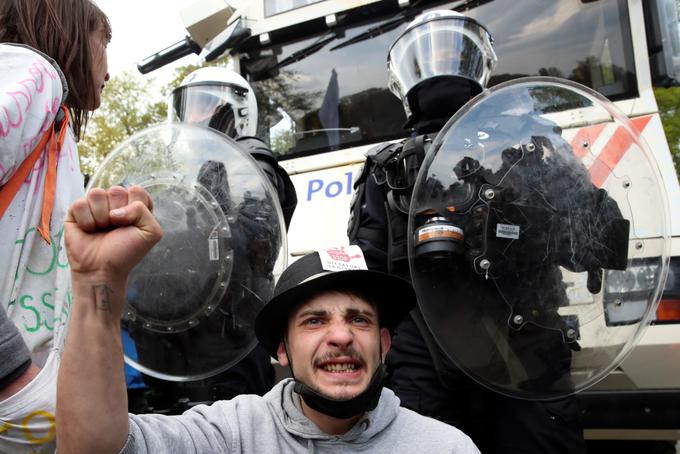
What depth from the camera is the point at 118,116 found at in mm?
17875

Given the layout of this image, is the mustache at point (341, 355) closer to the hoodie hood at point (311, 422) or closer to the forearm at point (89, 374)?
the hoodie hood at point (311, 422)

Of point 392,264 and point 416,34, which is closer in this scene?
point 392,264

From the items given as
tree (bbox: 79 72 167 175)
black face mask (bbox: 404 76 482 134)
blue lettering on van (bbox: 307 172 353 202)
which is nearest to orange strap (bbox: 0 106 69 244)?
black face mask (bbox: 404 76 482 134)

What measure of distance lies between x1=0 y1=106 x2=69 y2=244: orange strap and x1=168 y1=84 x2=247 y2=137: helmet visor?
6.67 feet

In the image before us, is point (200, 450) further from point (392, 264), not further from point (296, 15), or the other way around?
point (296, 15)

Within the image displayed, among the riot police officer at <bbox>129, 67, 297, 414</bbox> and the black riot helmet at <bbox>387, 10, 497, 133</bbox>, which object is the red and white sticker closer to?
the riot police officer at <bbox>129, 67, 297, 414</bbox>

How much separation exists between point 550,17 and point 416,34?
5.96ft

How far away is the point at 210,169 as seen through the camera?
91.7 inches

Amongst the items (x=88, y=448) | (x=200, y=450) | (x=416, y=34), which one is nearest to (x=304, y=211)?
(x=416, y=34)

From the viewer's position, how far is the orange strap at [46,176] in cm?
139

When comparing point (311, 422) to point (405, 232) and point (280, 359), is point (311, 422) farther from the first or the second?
point (405, 232)

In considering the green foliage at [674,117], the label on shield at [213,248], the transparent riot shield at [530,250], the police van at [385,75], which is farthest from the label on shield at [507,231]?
the green foliage at [674,117]

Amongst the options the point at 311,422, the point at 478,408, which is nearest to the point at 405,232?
the point at 478,408

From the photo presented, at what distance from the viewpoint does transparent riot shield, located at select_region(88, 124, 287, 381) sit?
2.22m
